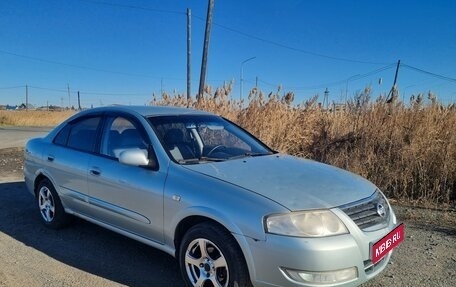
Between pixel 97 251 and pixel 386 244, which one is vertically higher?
pixel 386 244

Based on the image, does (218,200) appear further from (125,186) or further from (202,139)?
(202,139)

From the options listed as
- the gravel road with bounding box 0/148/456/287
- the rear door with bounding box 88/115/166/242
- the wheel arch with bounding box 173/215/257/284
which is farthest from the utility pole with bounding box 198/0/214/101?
the wheel arch with bounding box 173/215/257/284

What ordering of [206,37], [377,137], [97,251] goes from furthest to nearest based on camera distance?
[206,37], [377,137], [97,251]

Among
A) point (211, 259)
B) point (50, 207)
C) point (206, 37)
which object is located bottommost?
point (50, 207)

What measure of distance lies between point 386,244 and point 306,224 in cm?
75

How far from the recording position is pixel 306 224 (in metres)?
2.78

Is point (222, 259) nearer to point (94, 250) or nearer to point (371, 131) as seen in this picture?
point (94, 250)

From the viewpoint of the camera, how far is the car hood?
295 cm

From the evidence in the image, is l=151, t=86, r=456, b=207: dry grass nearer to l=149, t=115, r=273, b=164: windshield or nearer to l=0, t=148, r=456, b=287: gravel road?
l=0, t=148, r=456, b=287: gravel road

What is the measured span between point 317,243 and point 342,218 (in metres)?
0.28

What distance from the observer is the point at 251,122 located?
9.08 m

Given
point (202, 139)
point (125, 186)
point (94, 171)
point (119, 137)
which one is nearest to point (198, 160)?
point (202, 139)

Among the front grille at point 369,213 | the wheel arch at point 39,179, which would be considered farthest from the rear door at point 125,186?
the front grille at point 369,213

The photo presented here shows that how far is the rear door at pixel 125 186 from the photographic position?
11.6 ft
